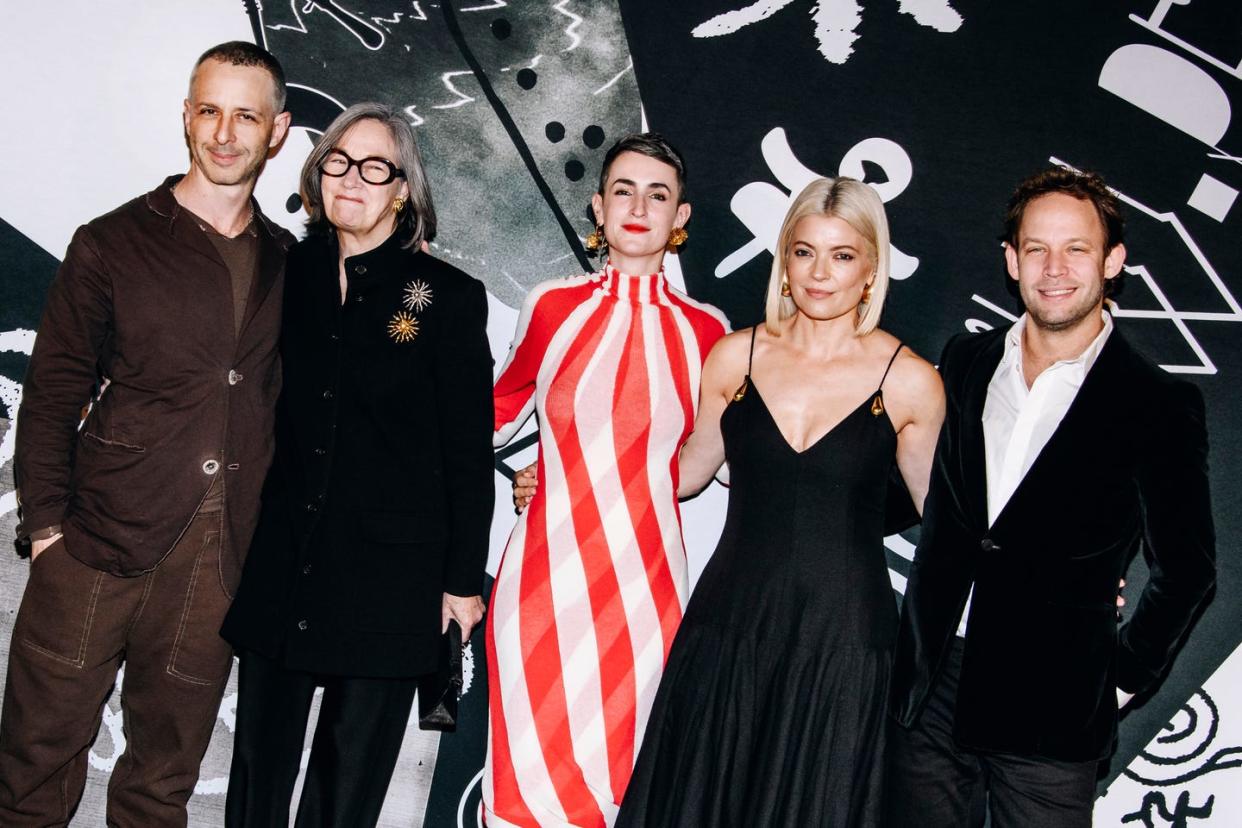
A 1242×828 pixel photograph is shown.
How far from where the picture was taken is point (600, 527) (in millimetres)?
2805

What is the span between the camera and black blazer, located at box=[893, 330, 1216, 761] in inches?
93.7

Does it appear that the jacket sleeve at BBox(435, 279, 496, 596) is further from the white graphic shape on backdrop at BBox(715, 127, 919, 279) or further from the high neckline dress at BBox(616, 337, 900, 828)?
the white graphic shape on backdrop at BBox(715, 127, 919, 279)

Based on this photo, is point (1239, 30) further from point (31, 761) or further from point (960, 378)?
point (31, 761)

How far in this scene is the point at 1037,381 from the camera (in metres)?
2.51

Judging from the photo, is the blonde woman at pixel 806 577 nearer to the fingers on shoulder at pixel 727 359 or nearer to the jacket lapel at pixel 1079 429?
the fingers on shoulder at pixel 727 359

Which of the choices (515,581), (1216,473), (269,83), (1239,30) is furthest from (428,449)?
(1239,30)

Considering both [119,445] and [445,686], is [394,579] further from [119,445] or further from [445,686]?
[119,445]

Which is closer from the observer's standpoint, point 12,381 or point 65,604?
point 65,604

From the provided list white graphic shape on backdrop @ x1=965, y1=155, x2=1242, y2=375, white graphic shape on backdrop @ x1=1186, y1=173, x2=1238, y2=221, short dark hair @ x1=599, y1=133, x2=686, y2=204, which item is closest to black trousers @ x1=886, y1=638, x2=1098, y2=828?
white graphic shape on backdrop @ x1=965, y1=155, x2=1242, y2=375

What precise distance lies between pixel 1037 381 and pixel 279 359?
6.13 feet

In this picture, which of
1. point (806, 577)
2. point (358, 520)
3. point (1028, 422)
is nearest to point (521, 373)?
point (358, 520)

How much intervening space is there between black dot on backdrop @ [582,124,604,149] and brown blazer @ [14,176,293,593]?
1.23 meters

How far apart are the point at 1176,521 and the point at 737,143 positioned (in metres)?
1.70

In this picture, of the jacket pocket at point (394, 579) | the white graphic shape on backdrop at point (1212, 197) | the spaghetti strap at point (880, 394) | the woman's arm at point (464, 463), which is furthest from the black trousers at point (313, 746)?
the white graphic shape on backdrop at point (1212, 197)
